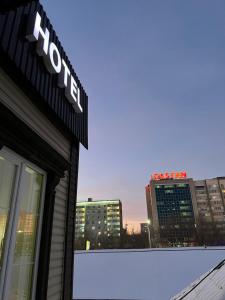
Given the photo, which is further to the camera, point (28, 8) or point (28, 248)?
point (28, 8)

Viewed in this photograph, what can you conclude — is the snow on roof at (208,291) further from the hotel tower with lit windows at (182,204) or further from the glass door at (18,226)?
the hotel tower with lit windows at (182,204)

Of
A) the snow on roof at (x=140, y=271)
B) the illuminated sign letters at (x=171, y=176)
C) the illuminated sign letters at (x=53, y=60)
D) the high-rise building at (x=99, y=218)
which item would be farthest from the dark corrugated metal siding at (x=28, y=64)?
the high-rise building at (x=99, y=218)

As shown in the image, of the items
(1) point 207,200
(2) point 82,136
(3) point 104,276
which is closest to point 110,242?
(1) point 207,200

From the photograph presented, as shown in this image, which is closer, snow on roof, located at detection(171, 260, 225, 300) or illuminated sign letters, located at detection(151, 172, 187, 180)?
snow on roof, located at detection(171, 260, 225, 300)

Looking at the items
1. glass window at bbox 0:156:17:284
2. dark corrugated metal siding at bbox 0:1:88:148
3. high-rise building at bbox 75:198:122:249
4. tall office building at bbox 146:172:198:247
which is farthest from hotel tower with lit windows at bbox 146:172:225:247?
glass window at bbox 0:156:17:284

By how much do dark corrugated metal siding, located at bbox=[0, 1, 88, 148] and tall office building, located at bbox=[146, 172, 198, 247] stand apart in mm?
108420

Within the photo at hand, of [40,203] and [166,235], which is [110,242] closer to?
[166,235]

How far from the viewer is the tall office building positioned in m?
108

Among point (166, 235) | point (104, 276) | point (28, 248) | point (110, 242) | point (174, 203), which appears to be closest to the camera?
point (28, 248)

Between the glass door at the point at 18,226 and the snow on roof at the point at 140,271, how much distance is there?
13.5 meters

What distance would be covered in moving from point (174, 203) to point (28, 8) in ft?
398

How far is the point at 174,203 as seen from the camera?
117812mm

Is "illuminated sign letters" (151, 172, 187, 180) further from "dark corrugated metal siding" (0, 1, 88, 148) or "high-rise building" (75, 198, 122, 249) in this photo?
"dark corrugated metal siding" (0, 1, 88, 148)

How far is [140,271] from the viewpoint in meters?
19.9
